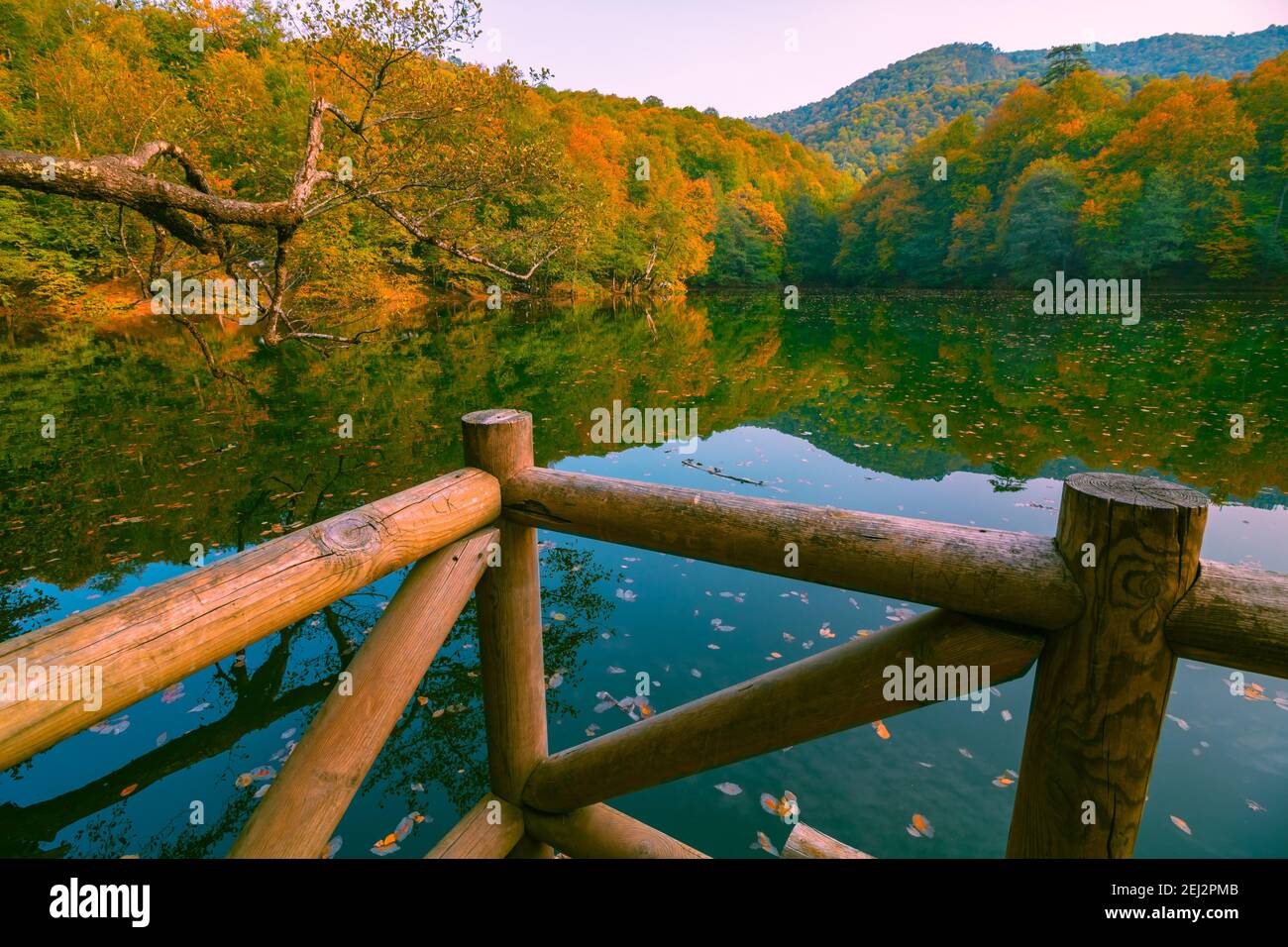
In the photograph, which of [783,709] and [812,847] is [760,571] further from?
[812,847]

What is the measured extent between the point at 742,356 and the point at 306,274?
18.0 metres

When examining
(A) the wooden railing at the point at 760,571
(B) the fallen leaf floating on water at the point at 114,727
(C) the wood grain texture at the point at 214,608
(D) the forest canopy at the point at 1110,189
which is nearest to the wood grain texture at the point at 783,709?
(A) the wooden railing at the point at 760,571

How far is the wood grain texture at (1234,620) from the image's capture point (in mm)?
1319

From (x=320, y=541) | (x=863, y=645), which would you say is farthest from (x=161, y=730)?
(x=863, y=645)

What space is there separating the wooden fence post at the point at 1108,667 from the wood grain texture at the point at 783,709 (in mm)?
135

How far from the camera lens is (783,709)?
203cm

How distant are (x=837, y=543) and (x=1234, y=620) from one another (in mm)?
858

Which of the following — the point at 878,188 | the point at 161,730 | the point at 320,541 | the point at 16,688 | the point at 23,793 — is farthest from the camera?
the point at 878,188

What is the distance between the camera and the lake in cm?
416

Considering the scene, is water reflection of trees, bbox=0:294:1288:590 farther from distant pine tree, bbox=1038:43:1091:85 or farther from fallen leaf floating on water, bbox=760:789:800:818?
distant pine tree, bbox=1038:43:1091:85

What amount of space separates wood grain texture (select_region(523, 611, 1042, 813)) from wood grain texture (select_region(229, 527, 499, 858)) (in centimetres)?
94
